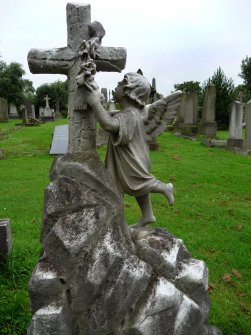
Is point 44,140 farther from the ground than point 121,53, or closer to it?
closer to it

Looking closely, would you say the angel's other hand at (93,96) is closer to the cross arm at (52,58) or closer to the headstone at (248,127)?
the cross arm at (52,58)

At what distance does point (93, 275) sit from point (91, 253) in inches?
6.5

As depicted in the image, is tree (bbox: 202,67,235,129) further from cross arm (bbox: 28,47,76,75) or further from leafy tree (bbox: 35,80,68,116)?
leafy tree (bbox: 35,80,68,116)

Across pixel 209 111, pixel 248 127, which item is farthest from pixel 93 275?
pixel 209 111

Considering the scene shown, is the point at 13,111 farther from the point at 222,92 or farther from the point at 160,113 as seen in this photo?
the point at 160,113

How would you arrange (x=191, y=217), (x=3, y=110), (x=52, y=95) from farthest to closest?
(x=52, y=95), (x=3, y=110), (x=191, y=217)

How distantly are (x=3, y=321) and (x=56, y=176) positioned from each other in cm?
196

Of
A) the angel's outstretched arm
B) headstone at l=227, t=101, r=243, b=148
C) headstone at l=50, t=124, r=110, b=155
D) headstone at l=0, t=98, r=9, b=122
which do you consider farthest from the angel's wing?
headstone at l=0, t=98, r=9, b=122

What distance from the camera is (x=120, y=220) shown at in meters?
3.05

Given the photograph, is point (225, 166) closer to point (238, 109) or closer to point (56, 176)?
point (238, 109)

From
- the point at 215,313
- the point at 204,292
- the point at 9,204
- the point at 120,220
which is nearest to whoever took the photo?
the point at 120,220

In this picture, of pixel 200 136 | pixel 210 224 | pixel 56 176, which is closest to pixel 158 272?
pixel 56 176

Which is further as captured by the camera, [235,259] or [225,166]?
[225,166]

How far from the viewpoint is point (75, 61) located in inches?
122
